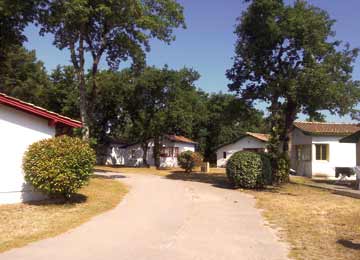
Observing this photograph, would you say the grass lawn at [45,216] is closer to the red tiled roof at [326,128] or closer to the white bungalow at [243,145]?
the red tiled roof at [326,128]

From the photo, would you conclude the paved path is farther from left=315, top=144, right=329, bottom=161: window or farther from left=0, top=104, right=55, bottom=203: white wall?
left=315, top=144, right=329, bottom=161: window

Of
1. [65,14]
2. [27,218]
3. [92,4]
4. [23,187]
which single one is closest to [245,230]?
[27,218]

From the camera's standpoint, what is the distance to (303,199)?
17922mm

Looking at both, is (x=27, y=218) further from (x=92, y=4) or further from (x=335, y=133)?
(x=335, y=133)

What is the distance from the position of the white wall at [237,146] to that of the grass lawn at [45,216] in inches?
1331

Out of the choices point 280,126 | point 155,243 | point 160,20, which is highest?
point 160,20

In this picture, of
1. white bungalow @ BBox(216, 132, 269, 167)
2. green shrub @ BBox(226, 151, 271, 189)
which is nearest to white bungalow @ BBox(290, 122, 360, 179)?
green shrub @ BBox(226, 151, 271, 189)

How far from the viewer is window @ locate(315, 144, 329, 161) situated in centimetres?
3297

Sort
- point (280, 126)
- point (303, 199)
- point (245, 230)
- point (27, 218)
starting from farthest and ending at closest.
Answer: point (280, 126) < point (303, 199) < point (27, 218) < point (245, 230)

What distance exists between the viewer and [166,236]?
962cm

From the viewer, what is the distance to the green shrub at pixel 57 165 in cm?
1330

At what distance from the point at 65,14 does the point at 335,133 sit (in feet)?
69.1

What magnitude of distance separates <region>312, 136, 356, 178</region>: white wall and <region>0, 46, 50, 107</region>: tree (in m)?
25.7

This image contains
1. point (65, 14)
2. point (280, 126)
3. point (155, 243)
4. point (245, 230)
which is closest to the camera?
point (155, 243)
